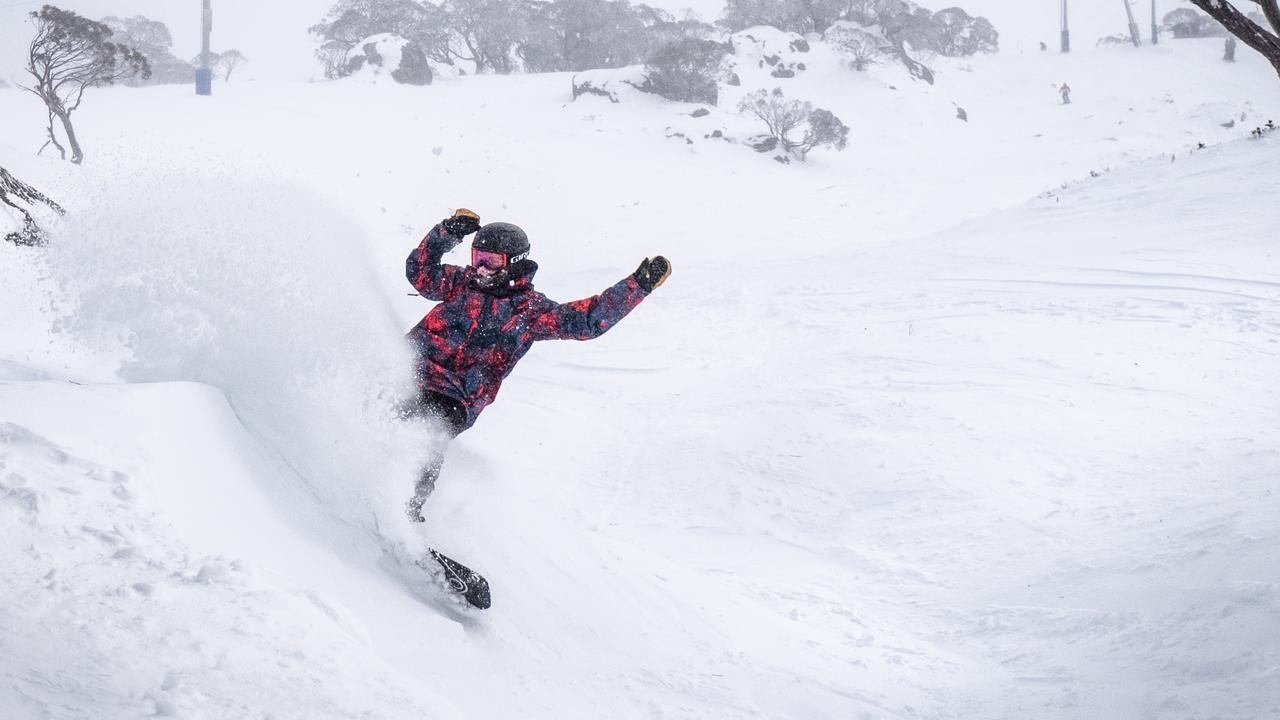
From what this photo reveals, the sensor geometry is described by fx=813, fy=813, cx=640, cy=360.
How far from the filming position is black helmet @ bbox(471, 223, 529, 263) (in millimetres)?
4188

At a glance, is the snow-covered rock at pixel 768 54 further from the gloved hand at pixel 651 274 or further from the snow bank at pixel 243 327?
the snow bank at pixel 243 327

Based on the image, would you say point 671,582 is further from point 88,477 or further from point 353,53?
point 353,53

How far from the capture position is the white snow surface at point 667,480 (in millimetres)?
2330

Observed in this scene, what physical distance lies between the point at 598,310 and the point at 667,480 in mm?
3106

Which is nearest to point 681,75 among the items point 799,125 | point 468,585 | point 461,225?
point 799,125

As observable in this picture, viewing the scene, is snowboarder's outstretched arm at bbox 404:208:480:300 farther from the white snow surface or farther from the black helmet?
the white snow surface

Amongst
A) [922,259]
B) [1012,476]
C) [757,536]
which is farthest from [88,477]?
[922,259]

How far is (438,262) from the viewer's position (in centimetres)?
427

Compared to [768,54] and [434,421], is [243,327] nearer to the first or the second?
[434,421]

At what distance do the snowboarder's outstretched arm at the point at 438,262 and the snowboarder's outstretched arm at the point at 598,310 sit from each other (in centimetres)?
50

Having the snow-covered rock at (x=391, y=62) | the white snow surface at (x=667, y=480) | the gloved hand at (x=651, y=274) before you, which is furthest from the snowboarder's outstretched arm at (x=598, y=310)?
the snow-covered rock at (x=391, y=62)

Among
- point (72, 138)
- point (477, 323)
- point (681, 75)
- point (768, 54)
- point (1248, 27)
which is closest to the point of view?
point (477, 323)

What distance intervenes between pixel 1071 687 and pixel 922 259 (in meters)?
10.3

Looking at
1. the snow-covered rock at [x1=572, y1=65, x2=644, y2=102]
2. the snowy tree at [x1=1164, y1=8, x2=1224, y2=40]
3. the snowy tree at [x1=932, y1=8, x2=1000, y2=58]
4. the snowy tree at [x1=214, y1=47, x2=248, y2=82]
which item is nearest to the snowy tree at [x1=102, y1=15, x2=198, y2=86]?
the snowy tree at [x1=214, y1=47, x2=248, y2=82]
